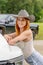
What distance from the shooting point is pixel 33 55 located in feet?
16.4

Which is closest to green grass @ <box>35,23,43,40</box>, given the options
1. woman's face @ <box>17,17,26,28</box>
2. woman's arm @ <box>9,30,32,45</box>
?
woman's face @ <box>17,17,26,28</box>

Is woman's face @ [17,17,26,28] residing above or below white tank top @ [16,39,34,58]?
above

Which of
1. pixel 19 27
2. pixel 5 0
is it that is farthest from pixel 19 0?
pixel 19 27

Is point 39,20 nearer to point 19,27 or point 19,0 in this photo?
point 19,0

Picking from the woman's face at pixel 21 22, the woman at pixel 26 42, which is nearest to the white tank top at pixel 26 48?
the woman at pixel 26 42

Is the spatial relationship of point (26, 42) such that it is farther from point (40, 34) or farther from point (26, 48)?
point (40, 34)

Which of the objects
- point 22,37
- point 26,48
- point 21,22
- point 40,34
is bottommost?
point 40,34

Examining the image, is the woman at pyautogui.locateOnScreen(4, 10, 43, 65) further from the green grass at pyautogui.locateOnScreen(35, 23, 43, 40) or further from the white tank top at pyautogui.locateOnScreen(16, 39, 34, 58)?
the green grass at pyautogui.locateOnScreen(35, 23, 43, 40)

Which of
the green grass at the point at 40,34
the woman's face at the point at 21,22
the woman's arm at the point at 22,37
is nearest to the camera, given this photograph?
the woman's arm at the point at 22,37

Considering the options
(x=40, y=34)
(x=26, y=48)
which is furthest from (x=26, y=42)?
(x=40, y=34)

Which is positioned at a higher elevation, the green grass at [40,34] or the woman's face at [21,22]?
the woman's face at [21,22]

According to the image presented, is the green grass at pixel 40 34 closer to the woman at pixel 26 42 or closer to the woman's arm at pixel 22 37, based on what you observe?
the woman at pixel 26 42

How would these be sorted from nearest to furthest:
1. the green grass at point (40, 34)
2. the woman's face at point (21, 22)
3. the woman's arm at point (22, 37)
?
the woman's arm at point (22, 37) → the woman's face at point (21, 22) → the green grass at point (40, 34)

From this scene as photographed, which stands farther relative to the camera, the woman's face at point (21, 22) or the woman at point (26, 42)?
the woman's face at point (21, 22)
